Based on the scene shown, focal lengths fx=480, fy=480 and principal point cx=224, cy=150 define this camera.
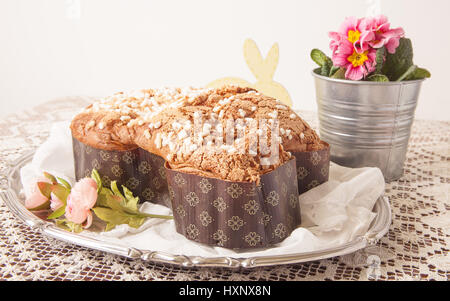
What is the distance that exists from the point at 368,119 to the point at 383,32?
29 cm

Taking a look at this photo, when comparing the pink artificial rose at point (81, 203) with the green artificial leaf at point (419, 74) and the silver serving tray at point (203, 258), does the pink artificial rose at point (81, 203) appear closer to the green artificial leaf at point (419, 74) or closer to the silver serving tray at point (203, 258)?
the silver serving tray at point (203, 258)

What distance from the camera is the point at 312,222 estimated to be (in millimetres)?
1269

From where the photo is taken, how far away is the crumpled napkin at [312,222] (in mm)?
1120

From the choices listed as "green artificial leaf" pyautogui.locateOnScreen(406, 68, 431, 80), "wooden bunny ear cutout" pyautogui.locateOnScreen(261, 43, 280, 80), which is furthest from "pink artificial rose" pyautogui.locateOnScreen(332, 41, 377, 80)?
"wooden bunny ear cutout" pyautogui.locateOnScreen(261, 43, 280, 80)

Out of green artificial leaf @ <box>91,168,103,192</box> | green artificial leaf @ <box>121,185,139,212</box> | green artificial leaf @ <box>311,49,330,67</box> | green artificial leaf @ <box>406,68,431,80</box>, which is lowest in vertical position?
green artificial leaf @ <box>121,185,139,212</box>

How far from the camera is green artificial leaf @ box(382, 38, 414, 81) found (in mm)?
1603

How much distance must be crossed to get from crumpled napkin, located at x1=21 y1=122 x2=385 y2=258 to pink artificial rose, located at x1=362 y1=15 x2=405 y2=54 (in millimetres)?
419

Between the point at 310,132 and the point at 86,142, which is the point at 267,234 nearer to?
the point at 310,132

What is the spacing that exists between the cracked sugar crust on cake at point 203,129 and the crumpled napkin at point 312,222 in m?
0.16

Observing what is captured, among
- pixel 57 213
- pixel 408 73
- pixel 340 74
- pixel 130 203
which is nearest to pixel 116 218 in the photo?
pixel 130 203

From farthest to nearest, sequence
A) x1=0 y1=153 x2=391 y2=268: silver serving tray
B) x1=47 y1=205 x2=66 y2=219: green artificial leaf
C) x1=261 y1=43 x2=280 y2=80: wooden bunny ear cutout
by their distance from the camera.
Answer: x1=261 y1=43 x2=280 y2=80: wooden bunny ear cutout < x1=47 y1=205 x2=66 y2=219: green artificial leaf < x1=0 y1=153 x2=391 y2=268: silver serving tray

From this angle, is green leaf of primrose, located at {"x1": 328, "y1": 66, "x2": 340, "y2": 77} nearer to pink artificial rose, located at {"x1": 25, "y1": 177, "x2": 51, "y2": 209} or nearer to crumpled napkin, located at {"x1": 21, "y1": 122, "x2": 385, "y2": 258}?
crumpled napkin, located at {"x1": 21, "y1": 122, "x2": 385, "y2": 258}

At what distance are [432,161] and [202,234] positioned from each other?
111 cm

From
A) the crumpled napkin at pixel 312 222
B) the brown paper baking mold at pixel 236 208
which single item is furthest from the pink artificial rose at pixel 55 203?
the brown paper baking mold at pixel 236 208
